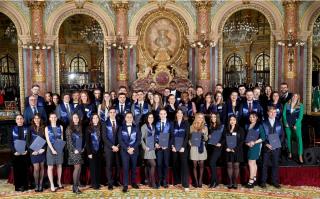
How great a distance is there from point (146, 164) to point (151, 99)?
1888 millimetres

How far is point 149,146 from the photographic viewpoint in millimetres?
8500

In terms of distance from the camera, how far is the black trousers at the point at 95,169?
333 inches

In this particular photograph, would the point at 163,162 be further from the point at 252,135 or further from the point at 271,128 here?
the point at 271,128

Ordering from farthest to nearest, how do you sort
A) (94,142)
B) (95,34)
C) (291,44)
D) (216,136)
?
1. (95,34)
2. (291,44)
3. (216,136)
4. (94,142)

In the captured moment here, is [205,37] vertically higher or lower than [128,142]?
higher

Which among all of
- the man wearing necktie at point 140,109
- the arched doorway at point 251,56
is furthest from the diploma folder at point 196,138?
the arched doorway at point 251,56

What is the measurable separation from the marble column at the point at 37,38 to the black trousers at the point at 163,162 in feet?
26.5

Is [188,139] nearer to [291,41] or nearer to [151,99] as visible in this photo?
[151,99]

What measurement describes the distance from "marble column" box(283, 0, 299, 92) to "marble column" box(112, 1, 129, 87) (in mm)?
6093

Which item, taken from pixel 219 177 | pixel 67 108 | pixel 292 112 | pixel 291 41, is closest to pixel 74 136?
pixel 67 108

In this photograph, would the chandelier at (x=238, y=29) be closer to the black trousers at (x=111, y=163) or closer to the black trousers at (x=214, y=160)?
the black trousers at (x=214, y=160)

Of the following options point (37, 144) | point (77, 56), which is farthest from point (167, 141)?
point (77, 56)

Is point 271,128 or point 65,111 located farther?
point 65,111

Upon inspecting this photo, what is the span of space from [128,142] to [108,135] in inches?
17.8
